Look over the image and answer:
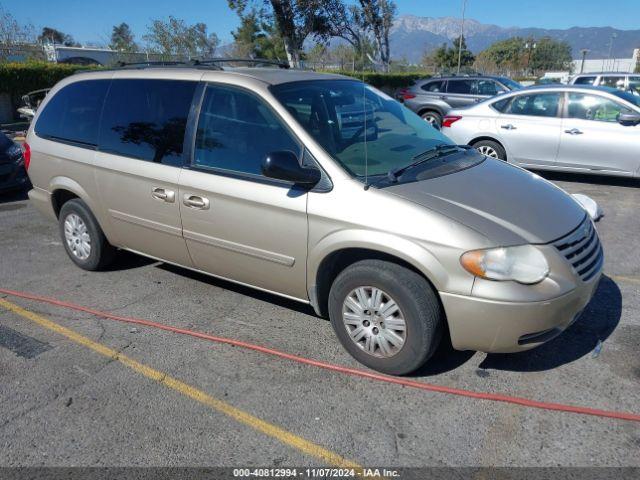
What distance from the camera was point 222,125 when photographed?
3859 mm

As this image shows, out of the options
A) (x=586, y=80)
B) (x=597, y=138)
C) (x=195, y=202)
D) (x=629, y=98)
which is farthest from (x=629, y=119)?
(x=586, y=80)

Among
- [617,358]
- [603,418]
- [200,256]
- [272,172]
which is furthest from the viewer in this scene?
[200,256]

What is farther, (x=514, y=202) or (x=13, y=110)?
(x=13, y=110)

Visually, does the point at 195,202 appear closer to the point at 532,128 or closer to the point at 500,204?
the point at 500,204

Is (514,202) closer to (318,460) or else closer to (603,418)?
(603,418)

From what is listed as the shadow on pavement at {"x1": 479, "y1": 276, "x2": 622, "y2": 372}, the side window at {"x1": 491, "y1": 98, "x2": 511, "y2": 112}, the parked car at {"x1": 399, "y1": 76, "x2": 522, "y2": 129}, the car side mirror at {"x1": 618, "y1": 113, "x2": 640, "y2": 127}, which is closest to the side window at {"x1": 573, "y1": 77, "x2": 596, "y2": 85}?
the parked car at {"x1": 399, "y1": 76, "x2": 522, "y2": 129}

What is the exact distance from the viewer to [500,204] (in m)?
3.24

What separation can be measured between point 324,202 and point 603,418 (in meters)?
1.97

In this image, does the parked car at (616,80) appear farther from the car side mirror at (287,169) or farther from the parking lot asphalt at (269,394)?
the car side mirror at (287,169)

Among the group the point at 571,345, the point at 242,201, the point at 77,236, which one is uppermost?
the point at 242,201

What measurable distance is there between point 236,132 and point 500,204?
186cm

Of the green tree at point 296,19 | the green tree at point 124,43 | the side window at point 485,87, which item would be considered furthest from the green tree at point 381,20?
the side window at point 485,87

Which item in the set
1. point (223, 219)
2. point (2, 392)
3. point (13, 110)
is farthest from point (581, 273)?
point (13, 110)

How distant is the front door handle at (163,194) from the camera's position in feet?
13.1
